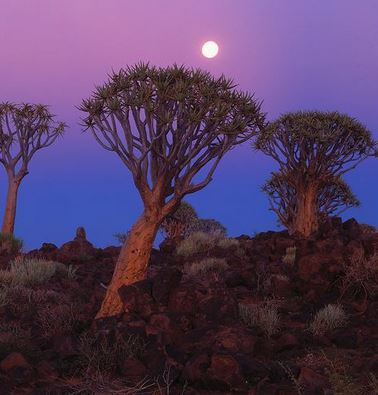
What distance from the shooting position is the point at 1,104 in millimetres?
26062

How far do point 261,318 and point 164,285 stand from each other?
5.46 feet

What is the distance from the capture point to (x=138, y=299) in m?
9.04

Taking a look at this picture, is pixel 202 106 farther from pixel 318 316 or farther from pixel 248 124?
pixel 318 316

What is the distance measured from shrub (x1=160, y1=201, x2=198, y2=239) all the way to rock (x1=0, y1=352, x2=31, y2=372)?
23072mm

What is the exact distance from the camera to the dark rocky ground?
21.1ft

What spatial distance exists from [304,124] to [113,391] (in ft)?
56.5

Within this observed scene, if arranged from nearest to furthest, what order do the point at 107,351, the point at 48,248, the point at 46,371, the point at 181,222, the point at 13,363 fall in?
the point at 46,371 < the point at 13,363 < the point at 107,351 < the point at 48,248 < the point at 181,222

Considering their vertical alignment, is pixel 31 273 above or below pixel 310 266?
below

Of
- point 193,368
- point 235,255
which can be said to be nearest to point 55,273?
point 235,255

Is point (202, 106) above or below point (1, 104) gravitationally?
below

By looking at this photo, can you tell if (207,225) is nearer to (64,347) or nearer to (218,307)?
(218,307)

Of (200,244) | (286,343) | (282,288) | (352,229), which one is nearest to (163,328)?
(286,343)

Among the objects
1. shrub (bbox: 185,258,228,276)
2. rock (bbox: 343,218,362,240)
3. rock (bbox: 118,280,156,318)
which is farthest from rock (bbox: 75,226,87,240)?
rock (bbox: 118,280,156,318)

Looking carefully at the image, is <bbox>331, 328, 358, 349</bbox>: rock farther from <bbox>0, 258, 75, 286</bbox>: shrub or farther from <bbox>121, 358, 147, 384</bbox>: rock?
<bbox>0, 258, 75, 286</bbox>: shrub
